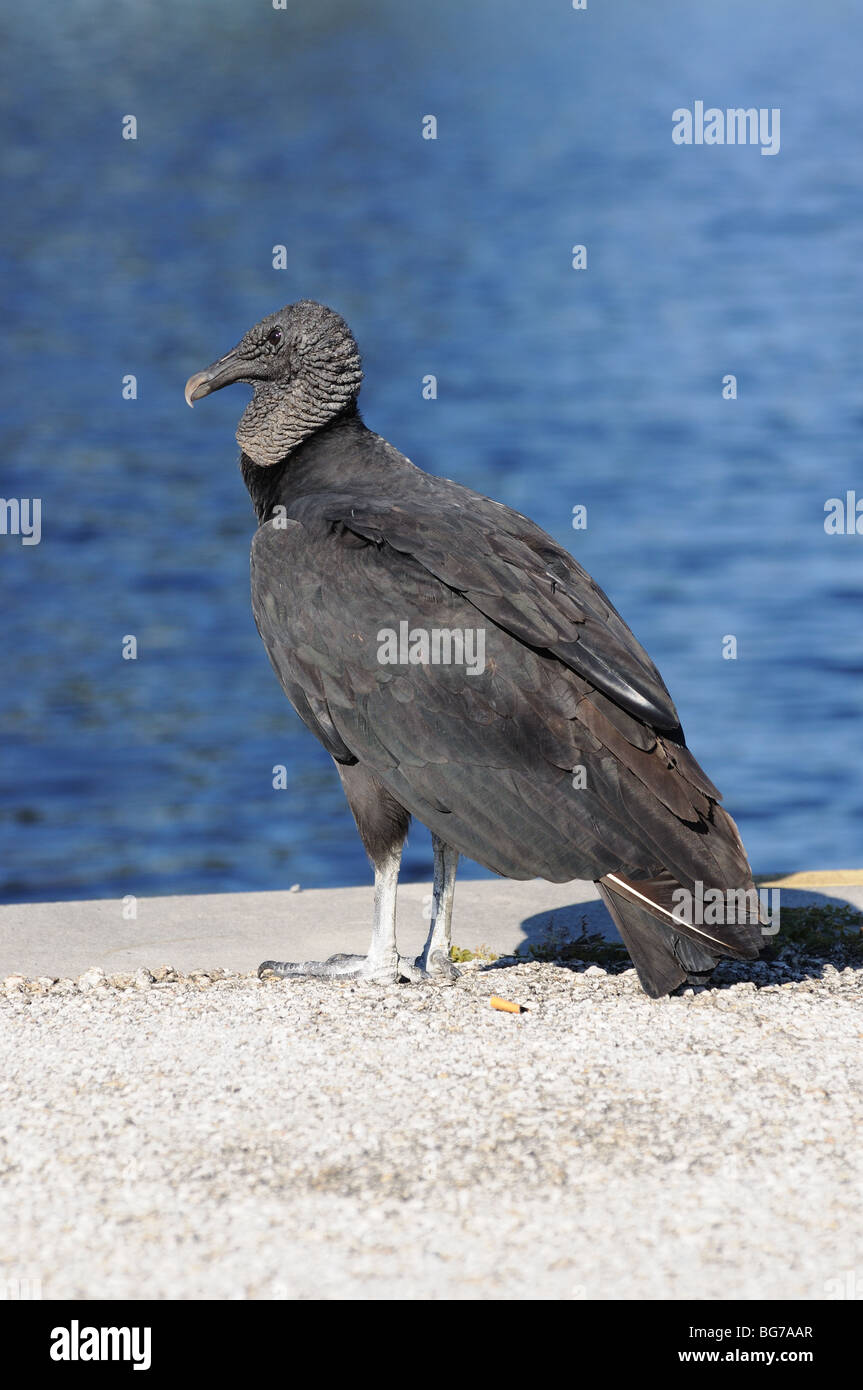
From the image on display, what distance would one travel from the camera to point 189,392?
496 centimetres

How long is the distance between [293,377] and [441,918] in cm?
180

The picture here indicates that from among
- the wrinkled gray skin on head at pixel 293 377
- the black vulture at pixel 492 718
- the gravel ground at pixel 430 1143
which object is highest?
the wrinkled gray skin on head at pixel 293 377

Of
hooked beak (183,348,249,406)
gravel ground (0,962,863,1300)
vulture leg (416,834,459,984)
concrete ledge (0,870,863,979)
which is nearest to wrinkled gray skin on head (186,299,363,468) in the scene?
hooked beak (183,348,249,406)

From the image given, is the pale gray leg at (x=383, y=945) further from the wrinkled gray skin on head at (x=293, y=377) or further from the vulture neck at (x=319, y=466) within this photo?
the wrinkled gray skin on head at (x=293, y=377)

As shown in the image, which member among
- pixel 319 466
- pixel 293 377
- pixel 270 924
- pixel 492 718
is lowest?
pixel 270 924

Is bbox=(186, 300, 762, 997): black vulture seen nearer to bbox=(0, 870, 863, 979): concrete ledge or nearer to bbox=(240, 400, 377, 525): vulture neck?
bbox=(240, 400, 377, 525): vulture neck

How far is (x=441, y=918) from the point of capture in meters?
4.58

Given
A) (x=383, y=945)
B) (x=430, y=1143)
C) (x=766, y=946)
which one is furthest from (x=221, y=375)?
(x=430, y=1143)

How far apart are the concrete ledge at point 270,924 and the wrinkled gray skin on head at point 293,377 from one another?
160 cm

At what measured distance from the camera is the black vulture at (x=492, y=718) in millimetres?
3955

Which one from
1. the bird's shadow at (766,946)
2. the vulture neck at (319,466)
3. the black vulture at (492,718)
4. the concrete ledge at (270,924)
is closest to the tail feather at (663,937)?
the black vulture at (492,718)

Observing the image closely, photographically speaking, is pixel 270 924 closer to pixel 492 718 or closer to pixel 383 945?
pixel 383 945

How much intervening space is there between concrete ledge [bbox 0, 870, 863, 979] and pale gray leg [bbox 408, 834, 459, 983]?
328 millimetres
